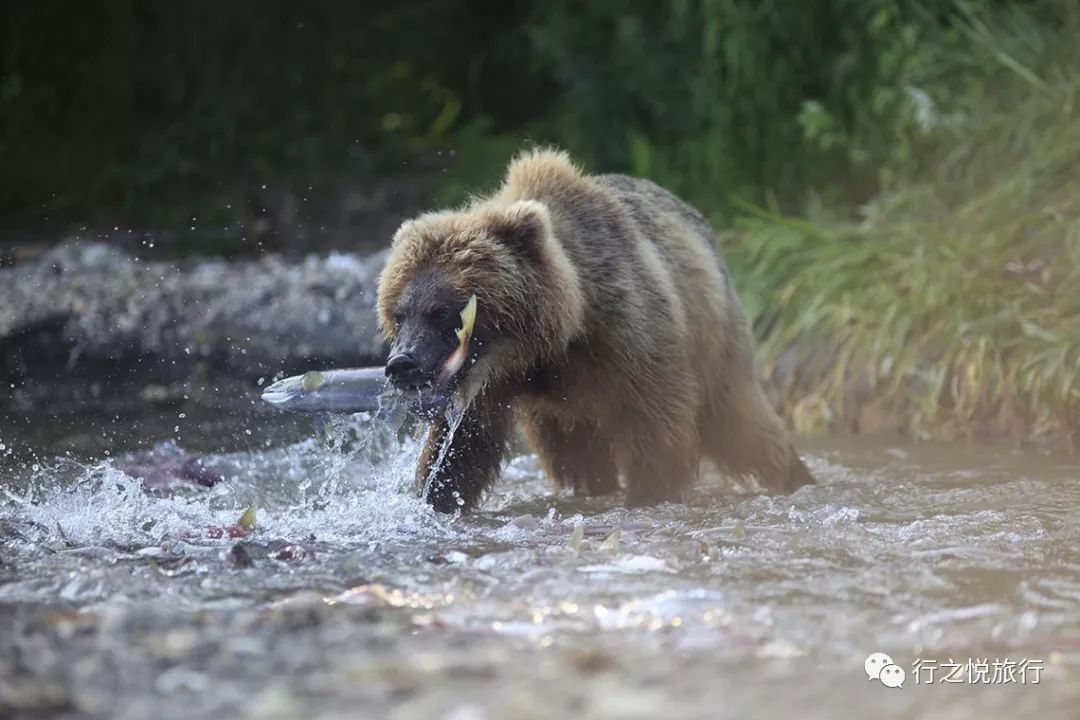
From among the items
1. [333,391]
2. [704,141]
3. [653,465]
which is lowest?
[653,465]

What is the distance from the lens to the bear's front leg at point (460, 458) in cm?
509

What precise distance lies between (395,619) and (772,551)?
4.14 ft

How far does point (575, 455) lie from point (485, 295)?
985 mm

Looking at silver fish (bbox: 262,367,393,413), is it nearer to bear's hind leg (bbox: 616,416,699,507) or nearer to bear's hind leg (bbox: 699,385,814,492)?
bear's hind leg (bbox: 616,416,699,507)

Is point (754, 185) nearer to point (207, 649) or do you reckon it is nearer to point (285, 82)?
point (285, 82)

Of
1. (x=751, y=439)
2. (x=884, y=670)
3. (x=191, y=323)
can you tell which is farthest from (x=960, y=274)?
(x=191, y=323)

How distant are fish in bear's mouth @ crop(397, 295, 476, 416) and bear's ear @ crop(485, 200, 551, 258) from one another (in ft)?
0.84

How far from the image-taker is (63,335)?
8.30 meters

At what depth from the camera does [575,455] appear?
5535 millimetres

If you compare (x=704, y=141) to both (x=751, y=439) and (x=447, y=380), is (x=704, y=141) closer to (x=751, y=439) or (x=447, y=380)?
(x=751, y=439)

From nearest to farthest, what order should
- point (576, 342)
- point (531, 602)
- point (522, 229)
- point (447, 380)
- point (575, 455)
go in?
point (531, 602) → point (447, 380) → point (522, 229) → point (576, 342) → point (575, 455)

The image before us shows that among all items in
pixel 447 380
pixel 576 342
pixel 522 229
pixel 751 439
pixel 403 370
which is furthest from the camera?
pixel 751 439

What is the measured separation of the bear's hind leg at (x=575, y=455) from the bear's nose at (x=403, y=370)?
0.89 m

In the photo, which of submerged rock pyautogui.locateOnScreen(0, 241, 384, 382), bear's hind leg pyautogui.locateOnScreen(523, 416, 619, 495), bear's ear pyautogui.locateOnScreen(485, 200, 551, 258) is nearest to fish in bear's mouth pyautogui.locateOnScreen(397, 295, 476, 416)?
bear's ear pyautogui.locateOnScreen(485, 200, 551, 258)
